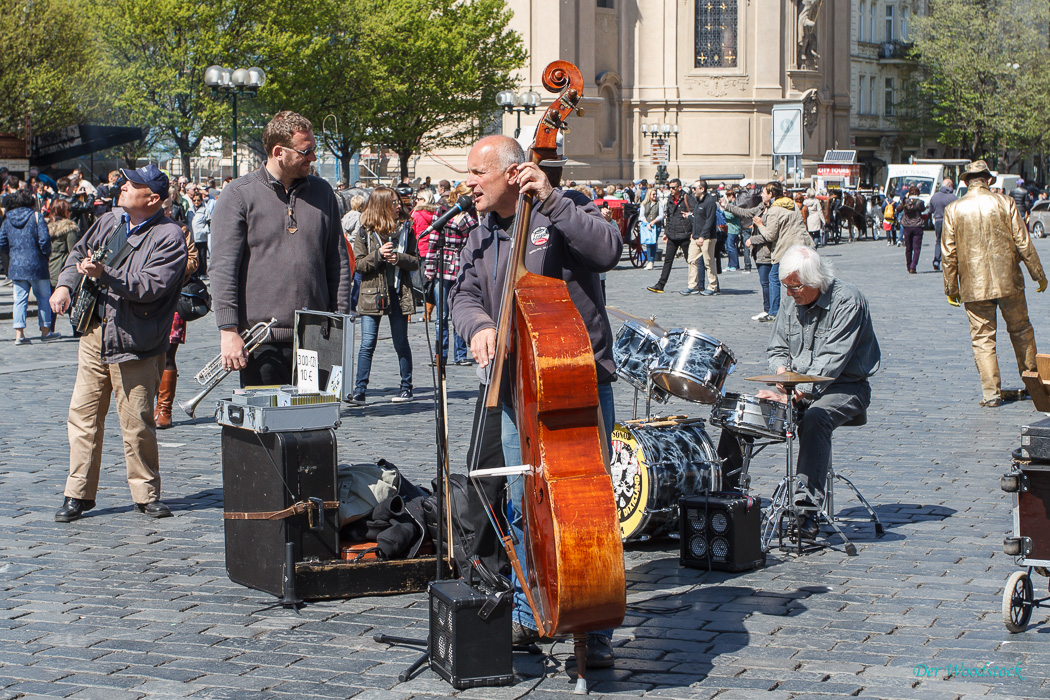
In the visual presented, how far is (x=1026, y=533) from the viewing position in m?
5.21

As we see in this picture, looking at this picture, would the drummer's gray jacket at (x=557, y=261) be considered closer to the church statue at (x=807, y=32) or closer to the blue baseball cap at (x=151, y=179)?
the blue baseball cap at (x=151, y=179)

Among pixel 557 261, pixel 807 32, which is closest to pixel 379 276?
pixel 557 261

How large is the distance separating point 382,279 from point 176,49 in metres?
28.4

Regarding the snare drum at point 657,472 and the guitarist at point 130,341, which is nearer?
the snare drum at point 657,472

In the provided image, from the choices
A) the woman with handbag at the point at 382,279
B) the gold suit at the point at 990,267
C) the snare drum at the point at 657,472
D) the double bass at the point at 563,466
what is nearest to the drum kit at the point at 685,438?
the snare drum at the point at 657,472

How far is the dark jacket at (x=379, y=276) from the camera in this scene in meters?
11.8

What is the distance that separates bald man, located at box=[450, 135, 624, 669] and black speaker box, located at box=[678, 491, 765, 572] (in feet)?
4.18

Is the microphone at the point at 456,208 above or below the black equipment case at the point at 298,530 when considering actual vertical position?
above

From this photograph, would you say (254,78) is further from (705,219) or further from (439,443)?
(439,443)

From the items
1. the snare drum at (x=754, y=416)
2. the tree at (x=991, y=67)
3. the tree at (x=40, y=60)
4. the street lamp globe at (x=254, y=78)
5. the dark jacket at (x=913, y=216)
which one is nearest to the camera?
the snare drum at (x=754, y=416)

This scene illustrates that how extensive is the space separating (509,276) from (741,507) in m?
2.18

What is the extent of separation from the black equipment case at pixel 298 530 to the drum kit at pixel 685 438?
4.03ft

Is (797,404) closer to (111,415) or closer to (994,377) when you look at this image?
(994,377)

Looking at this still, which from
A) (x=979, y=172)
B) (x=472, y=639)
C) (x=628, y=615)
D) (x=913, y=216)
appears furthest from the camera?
(x=913, y=216)
